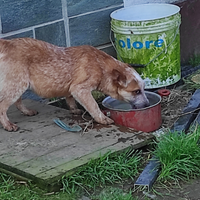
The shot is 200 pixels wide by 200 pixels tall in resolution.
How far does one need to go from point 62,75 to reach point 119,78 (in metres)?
0.56

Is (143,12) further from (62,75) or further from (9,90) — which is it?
(9,90)

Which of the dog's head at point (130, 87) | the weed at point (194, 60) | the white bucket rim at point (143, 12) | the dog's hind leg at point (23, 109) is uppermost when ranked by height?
the white bucket rim at point (143, 12)

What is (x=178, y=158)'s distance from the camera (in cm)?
438

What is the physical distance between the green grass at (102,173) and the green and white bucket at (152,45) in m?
1.75

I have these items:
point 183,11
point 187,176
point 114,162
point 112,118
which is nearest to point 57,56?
point 112,118

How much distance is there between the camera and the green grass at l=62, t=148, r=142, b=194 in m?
4.15

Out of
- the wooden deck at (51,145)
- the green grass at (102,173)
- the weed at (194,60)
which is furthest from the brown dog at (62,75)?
the weed at (194,60)

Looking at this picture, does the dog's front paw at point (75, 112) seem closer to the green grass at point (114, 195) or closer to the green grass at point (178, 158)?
the green grass at point (178, 158)

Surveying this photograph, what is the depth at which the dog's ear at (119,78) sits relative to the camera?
17.0 ft

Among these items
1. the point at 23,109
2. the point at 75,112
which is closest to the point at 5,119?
the point at 23,109

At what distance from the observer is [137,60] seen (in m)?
6.00

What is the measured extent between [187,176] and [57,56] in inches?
71.4

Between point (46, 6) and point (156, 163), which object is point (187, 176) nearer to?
point (156, 163)

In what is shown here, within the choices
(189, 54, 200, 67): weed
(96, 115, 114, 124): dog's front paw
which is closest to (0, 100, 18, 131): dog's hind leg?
(96, 115, 114, 124): dog's front paw
